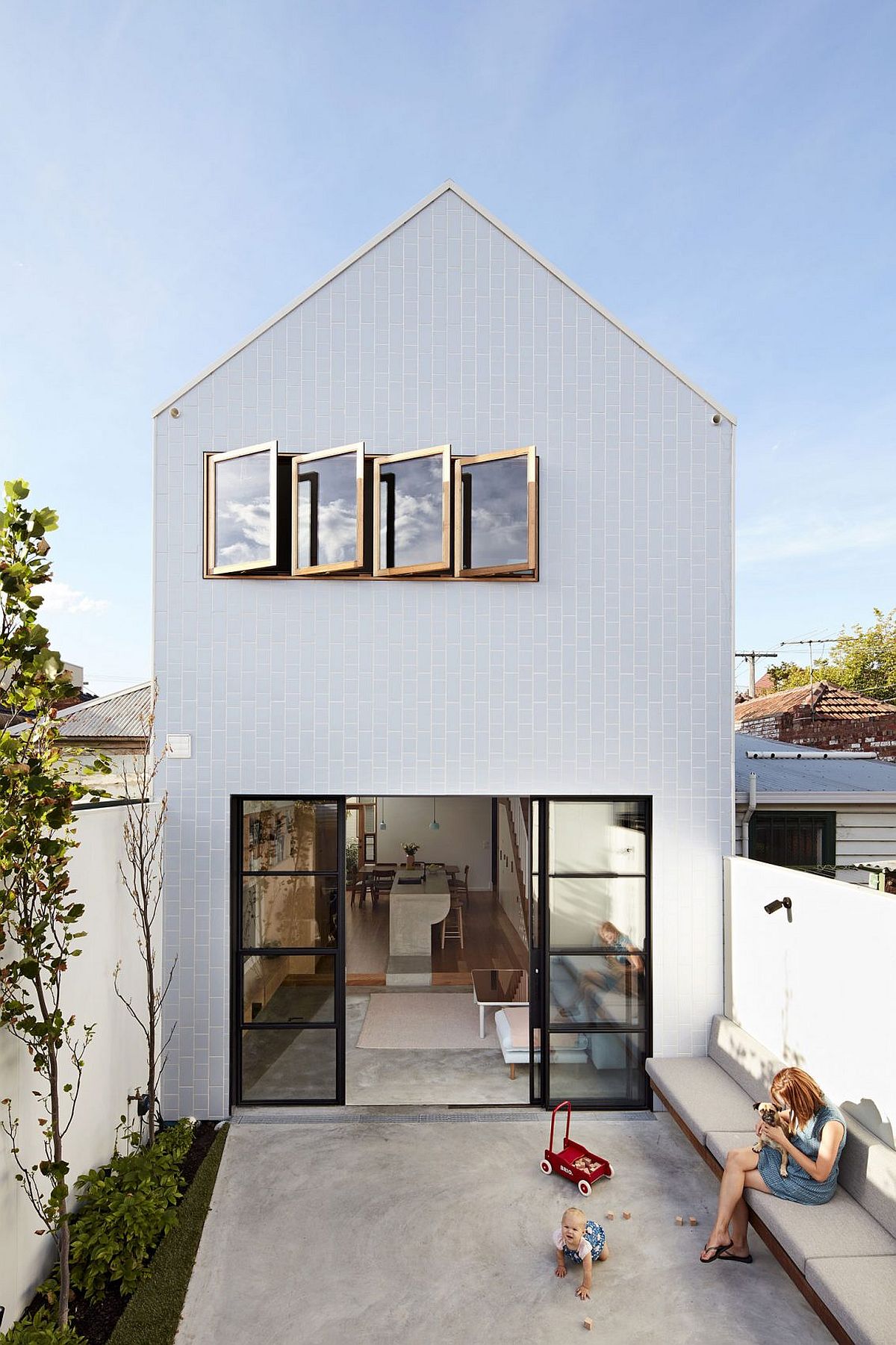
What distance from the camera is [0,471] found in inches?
122

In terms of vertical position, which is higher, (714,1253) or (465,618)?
(465,618)

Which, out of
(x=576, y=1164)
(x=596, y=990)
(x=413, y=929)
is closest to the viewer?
(x=576, y=1164)

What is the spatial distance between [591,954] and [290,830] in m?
2.59

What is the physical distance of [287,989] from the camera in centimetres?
558

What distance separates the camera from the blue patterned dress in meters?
3.67

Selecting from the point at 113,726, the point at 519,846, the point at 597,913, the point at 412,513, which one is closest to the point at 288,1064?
the point at 597,913

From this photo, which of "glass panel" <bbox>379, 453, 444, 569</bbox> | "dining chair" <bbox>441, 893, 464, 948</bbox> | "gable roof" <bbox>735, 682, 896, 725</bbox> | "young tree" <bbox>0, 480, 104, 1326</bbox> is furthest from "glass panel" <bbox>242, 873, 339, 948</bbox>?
"gable roof" <bbox>735, 682, 896, 725</bbox>

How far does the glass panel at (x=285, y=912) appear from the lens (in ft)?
18.3

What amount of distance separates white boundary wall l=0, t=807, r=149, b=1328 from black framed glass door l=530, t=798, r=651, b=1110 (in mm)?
3009

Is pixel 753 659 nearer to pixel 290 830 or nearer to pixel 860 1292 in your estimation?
pixel 290 830

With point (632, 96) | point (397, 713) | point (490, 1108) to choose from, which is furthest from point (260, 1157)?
point (632, 96)

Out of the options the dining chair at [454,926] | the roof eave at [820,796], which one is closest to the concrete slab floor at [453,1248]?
the roof eave at [820,796]

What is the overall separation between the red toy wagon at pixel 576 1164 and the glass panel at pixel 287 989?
191 centimetres

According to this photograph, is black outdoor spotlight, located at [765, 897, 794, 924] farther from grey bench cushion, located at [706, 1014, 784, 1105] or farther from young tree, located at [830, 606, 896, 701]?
young tree, located at [830, 606, 896, 701]
